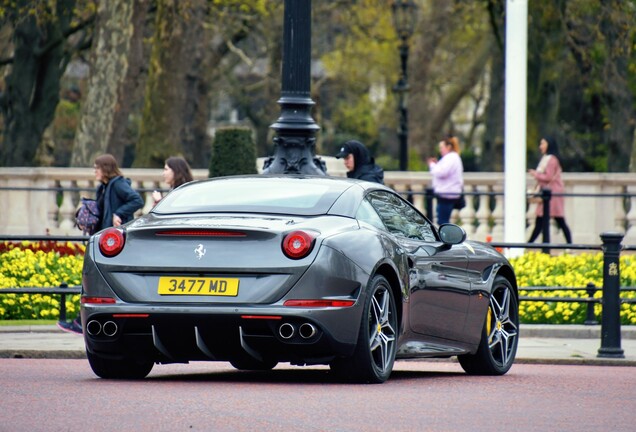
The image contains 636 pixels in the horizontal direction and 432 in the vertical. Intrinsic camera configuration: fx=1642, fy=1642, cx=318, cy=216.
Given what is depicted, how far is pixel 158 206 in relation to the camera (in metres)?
10.8

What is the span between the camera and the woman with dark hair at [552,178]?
2433 centimetres

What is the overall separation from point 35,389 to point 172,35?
22.3 meters

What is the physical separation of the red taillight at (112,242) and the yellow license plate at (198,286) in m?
0.37

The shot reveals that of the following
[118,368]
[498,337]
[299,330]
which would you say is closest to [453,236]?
[498,337]

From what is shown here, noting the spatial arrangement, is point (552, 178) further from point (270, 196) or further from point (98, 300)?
point (98, 300)

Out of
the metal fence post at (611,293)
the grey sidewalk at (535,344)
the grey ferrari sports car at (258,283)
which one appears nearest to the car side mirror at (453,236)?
the grey ferrari sports car at (258,283)

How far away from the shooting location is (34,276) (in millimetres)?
17266

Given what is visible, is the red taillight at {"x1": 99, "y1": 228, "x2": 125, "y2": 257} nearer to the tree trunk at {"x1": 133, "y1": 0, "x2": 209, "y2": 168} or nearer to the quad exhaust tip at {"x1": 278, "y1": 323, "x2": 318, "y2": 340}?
the quad exhaust tip at {"x1": 278, "y1": 323, "x2": 318, "y2": 340}

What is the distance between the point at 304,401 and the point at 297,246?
1045mm

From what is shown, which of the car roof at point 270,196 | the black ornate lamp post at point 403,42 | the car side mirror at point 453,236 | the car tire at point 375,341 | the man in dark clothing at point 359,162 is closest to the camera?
the car tire at point 375,341

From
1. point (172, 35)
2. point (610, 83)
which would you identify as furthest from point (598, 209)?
point (610, 83)

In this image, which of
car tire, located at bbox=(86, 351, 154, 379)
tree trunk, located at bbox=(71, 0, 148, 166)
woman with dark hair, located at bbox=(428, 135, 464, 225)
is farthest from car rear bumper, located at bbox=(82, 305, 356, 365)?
tree trunk, located at bbox=(71, 0, 148, 166)

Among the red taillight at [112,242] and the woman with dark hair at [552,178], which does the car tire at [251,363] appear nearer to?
the red taillight at [112,242]

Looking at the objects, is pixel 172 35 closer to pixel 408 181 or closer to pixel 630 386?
pixel 408 181
